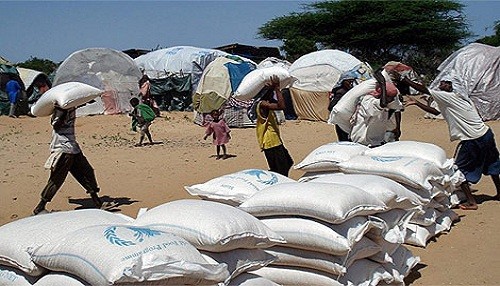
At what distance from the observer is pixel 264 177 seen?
493cm

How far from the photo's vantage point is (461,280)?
15.1 feet

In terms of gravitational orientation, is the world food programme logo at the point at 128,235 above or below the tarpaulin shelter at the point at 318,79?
above

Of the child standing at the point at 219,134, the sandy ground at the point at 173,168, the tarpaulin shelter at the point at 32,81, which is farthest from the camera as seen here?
the tarpaulin shelter at the point at 32,81

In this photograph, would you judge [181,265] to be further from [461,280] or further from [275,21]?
[275,21]

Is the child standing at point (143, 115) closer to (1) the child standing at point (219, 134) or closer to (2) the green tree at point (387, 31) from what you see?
(1) the child standing at point (219, 134)

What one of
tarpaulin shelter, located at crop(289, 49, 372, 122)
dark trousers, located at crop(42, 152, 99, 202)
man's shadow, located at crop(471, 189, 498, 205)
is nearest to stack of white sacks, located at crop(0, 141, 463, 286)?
man's shadow, located at crop(471, 189, 498, 205)

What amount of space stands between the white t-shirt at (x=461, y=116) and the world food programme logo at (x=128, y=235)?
466cm

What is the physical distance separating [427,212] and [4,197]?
5143 millimetres

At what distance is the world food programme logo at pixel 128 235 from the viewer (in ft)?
9.07

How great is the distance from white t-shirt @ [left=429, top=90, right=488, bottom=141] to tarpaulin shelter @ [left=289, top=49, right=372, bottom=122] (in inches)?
434

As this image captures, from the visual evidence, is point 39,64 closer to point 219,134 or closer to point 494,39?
point 494,39

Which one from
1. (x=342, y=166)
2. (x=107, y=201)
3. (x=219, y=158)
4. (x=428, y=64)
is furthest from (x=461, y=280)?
(x=428, y=64)

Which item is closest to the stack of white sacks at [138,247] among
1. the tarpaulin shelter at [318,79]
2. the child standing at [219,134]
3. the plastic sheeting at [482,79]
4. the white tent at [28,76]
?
the child standing at [219,134]

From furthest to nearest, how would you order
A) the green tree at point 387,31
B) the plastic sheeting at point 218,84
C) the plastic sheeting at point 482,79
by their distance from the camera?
1. the green tree at point 387,31
2. the plastic sheeting at point 218,84
3. the plastic sheeting at point 482,79
